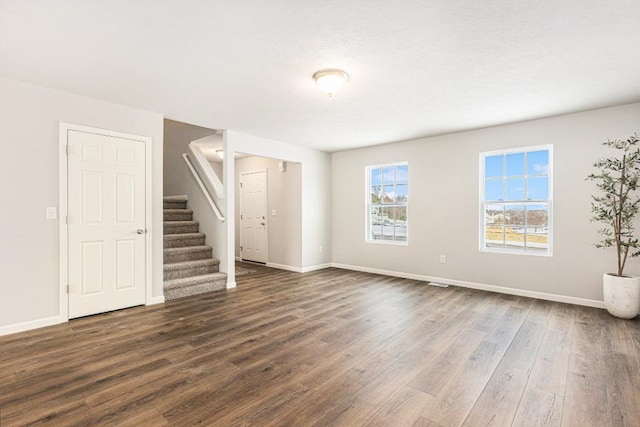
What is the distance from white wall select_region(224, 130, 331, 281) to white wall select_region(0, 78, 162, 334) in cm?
239

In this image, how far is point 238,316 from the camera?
11.6 feet

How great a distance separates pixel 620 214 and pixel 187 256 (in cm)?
583

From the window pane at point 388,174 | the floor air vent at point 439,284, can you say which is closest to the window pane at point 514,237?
the floor air vent at point 439,284

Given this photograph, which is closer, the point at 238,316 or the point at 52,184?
the point at 52,184

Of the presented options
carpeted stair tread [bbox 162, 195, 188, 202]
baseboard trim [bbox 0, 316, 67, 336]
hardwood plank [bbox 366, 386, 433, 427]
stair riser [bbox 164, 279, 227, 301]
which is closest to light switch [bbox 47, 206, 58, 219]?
baseboard trim [bbox 0, 316, 67, 336]

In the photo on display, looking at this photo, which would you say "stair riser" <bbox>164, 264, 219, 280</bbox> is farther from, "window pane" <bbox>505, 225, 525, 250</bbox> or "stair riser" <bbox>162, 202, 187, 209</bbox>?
"window pane" <bbox>505, 225, 525, 250</bbox>

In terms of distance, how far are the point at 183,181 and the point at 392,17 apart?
17.2 feet

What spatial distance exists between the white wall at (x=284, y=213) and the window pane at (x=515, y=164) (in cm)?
358

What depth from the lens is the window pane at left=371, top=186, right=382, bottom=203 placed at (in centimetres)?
607

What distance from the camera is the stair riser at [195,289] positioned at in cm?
423

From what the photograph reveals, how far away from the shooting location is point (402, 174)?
5.74 metres

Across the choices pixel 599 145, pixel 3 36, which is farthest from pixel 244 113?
pixel 599 145

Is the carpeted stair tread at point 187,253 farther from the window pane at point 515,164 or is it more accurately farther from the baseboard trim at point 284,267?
the window pane at point 515,164

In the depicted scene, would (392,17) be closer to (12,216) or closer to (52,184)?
(52,184)
